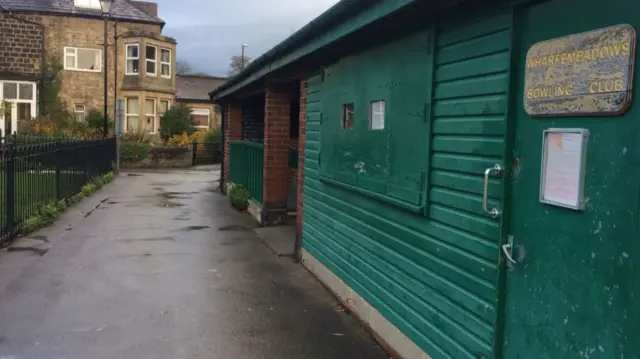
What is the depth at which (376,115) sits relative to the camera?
5.14 metres

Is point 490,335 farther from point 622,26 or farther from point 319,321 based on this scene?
point 319,321

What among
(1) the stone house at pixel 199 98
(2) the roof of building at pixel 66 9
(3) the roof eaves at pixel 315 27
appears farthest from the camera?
(1) the stone house at pixel 199 98

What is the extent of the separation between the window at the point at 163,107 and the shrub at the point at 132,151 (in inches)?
258

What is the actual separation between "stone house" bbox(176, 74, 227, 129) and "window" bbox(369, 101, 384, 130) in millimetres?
37116

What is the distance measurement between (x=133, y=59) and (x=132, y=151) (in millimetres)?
7829

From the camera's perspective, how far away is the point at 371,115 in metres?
5.27

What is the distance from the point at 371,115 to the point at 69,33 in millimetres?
32613

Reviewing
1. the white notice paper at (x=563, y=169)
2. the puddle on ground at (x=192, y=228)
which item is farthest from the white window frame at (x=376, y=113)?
the puddle on ground at (x=192, y=228)

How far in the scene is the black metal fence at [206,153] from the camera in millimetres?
31844

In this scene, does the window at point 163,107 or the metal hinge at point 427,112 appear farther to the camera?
the window at point 163,107

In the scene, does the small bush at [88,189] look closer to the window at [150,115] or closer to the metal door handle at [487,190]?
the metal door handle at [487,190]

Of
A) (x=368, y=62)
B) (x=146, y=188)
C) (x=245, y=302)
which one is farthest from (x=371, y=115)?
(x=146, y=188)

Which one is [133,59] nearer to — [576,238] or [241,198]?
[241,198]

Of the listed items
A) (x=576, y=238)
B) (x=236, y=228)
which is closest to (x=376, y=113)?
(x=576, y=238)
